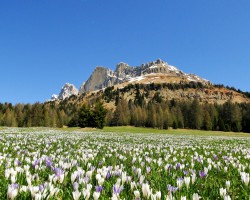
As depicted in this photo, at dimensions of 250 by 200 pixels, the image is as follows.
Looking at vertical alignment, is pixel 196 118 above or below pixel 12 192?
above

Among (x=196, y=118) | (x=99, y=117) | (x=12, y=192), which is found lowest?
(x=12, y=192)

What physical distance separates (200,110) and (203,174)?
424 ft

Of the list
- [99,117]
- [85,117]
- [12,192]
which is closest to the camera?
[12,192]

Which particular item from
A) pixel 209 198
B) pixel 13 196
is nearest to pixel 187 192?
pixel 209 198

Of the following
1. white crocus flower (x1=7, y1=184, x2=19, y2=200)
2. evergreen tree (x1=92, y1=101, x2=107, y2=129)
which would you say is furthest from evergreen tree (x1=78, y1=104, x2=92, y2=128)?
white crocus flower (x1=7, y1=184, x2=19, y2=200)

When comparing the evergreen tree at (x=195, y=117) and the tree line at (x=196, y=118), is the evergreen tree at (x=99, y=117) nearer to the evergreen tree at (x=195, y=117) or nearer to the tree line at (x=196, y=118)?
the tree line at (x=196, y=118)

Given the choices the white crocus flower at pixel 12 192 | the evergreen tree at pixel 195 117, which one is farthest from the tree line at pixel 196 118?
the white crocus flower at pixel 12 192

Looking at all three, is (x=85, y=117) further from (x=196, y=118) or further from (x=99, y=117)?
(x=196, y=118)

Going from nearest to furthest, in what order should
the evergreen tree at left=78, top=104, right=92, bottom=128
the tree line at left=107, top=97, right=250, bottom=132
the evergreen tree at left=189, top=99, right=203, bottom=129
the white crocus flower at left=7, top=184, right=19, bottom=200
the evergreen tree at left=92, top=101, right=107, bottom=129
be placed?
1. the white crocus flower at left=7, top=184, right=19, bottom=200
2. the evergreen tree at left=92, top=101, right=107, bottom=129
3. the evergreen tree at left=78, top=104, right=92, bottom=128
4. the tree line at left=107, top=97, right=250, bottom=132
5. the evergreen tree at left=189, top=99, right=203, bottom=129

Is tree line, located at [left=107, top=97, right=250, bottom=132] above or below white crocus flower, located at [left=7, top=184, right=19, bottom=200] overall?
above

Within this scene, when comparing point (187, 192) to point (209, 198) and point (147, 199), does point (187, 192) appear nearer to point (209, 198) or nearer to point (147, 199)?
point (209, 198)

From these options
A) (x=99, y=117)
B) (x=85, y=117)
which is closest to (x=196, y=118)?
(x=99, y=117)

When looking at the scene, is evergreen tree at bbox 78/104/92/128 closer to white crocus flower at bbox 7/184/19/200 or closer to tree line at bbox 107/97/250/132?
tree line at bbox 107/97/250/132

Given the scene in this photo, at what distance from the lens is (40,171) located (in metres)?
4.83
